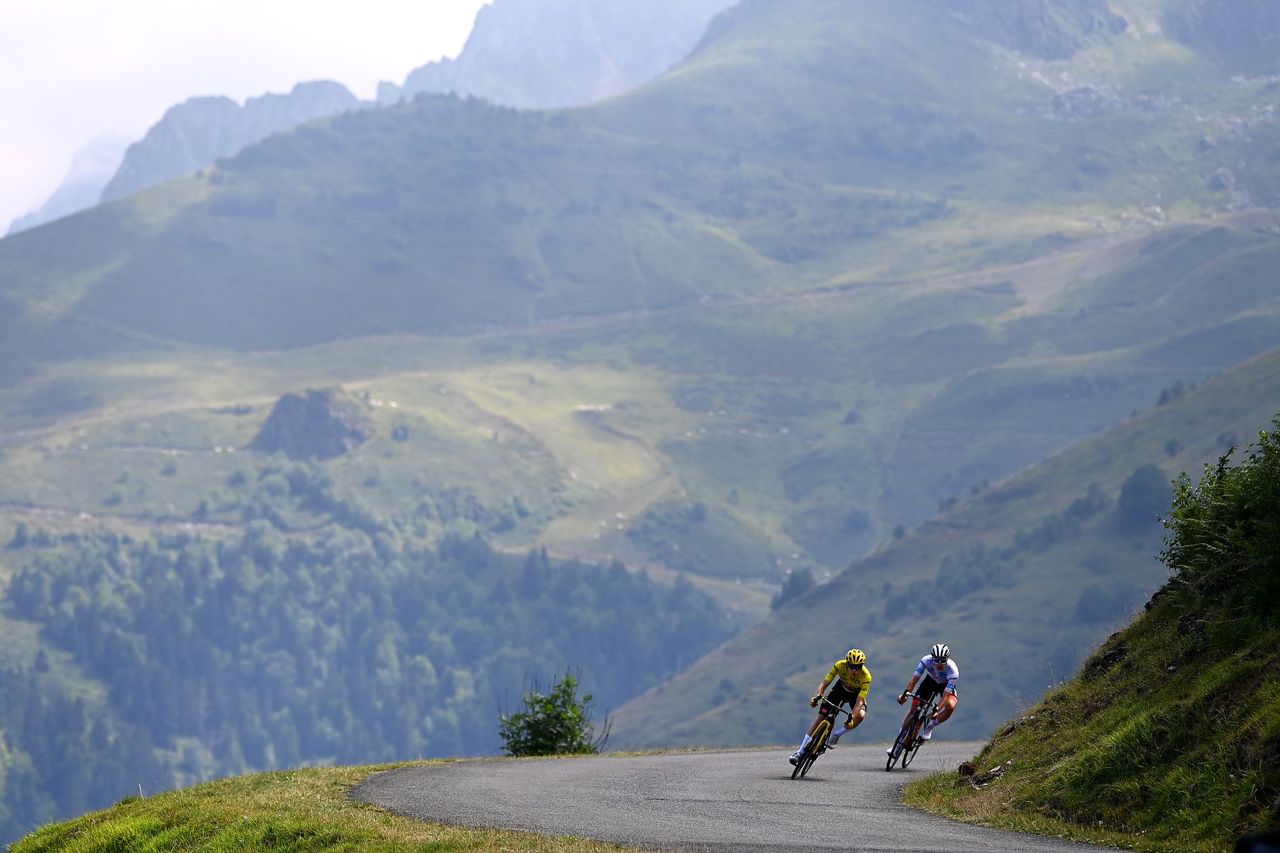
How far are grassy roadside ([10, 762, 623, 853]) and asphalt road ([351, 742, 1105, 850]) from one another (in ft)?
2.85

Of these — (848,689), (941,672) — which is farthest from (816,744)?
(941,672)

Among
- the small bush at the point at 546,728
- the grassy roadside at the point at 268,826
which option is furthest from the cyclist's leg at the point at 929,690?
the small bush at the point at 546,728

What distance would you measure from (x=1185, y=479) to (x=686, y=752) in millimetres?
21949

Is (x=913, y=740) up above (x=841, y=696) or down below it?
below

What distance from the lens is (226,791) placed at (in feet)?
110

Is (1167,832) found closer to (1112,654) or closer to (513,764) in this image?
(1112,654)

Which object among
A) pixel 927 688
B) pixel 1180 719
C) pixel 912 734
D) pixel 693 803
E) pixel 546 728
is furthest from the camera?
pixel 546 728

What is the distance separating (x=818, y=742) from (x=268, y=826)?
44.6ft

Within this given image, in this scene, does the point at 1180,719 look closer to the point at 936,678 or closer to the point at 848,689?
the point at 936,678

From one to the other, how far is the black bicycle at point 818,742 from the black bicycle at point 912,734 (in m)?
2.16

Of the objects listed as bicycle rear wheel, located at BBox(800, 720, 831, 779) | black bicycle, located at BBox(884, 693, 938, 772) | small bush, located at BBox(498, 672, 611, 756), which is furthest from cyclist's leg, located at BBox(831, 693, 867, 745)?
small bush, located at BBox(498, 672, 611, 756)

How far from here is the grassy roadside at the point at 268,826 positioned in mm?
24859

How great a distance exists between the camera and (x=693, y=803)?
29.7m

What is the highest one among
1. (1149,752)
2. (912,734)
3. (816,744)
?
(1149,752)
